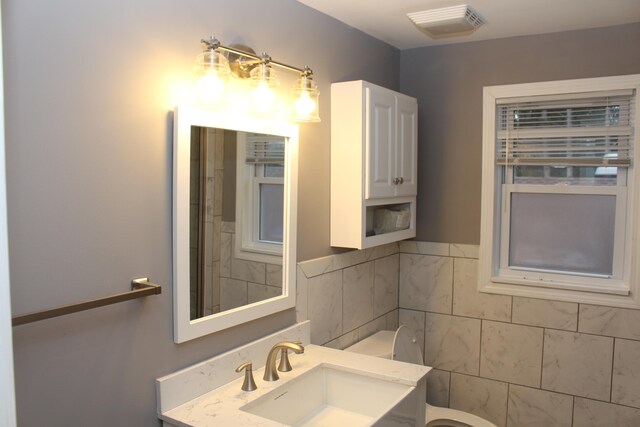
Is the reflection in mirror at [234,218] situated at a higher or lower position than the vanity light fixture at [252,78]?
lower

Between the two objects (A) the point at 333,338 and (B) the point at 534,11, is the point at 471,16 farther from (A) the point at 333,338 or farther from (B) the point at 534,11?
(A) the point at 333,338

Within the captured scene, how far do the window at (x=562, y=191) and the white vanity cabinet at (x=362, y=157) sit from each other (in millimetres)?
615

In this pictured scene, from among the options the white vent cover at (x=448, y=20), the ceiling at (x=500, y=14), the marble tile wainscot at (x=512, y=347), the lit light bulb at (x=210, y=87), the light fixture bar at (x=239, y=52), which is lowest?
the marble tile wainscot at (x=512, y=347)

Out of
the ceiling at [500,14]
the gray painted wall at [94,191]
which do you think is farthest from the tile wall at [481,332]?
the ceiling at [500,14]

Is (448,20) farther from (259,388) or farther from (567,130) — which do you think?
(259,388)

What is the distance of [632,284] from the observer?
264 cm

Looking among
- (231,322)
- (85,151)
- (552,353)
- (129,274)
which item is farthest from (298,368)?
(552,353)

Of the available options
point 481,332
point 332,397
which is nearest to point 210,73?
point 332,397

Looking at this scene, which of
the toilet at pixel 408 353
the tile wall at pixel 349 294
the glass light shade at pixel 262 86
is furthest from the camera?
the toilet at pixel 408 353

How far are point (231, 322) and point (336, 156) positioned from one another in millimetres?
931

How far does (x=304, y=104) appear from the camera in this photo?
2064 mm

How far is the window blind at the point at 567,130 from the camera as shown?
8.77ft

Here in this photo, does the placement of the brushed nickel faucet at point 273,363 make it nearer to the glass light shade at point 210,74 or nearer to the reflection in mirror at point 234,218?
the reflection in mirror at point 234,218

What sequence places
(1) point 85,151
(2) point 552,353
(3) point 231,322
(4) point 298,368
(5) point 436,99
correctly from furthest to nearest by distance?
1. (5) point 436,99
2. (2) point 552,353
3. (4) point 298,368
4. (3) point 231,322
5. (1) point 85,151
